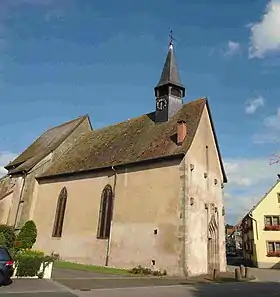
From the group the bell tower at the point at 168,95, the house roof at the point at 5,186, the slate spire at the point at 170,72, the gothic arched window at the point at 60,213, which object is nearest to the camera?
the bell tower at the point at 168,95

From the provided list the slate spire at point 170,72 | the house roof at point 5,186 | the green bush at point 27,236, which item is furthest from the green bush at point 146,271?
the house roof at point 5,186

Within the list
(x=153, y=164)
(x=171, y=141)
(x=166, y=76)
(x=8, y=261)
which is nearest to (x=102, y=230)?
(x=153, y=164)

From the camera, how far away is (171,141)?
917 inches

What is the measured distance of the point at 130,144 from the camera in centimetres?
2648

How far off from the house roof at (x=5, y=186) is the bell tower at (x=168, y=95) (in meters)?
16.9

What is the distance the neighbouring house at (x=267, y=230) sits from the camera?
37312 mm

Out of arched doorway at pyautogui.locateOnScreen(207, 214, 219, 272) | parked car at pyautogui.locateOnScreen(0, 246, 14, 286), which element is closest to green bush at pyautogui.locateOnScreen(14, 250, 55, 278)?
parked car at pyautogui.locateOnScreen(0, 246, 14, 286)

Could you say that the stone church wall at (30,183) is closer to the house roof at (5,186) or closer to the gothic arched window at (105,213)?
the house roof at (5,186)

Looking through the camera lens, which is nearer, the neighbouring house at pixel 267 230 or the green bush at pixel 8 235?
the green bush at pixel 8 235

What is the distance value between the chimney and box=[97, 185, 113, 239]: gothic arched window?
674 cm

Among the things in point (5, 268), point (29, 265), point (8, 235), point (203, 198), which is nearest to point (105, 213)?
point (203, 198)

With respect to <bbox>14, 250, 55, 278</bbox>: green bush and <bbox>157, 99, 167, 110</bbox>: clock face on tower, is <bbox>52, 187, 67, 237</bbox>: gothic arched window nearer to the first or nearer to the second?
<bbox>157, 99, 167, 110</bbox>: clock face on tower

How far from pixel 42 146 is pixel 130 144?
1489 centimetres

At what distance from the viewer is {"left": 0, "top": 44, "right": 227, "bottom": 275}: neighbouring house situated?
21000mm
